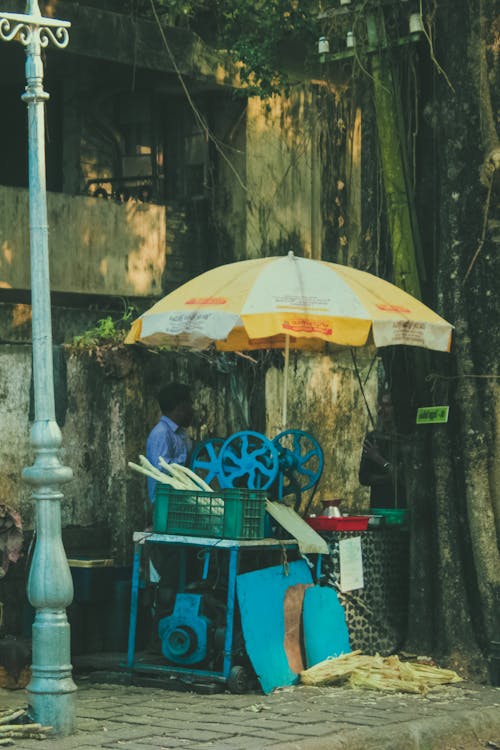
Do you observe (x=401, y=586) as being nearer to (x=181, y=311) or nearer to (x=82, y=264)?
(x=181, y=311)

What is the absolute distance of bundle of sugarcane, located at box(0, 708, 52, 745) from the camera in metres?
7.61

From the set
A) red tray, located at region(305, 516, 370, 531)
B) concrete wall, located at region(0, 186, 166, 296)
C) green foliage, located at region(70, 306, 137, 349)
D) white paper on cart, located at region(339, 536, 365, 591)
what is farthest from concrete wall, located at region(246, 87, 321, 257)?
white paper on cart, located at region(339, 536, 365, 591)

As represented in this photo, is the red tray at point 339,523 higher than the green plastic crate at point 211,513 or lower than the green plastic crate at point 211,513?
lower

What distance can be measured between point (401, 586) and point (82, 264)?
8.36m

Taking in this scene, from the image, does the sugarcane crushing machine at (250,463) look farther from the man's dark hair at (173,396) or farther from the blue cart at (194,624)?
the man's dark hair at (173,396)

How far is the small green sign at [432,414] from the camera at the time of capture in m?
10.5

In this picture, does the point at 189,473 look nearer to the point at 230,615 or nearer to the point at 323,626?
the point at 230,615

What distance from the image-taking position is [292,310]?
960 cm

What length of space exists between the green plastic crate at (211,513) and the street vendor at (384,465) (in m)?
2.01

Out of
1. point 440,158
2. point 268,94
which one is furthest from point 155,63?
point 440,158

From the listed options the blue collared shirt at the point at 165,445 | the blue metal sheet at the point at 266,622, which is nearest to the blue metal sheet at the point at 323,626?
the blue metal sheet at the point at 266,622

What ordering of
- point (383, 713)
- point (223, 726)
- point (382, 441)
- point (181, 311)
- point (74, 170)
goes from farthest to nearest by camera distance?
point (74, 170), point (382, 441), point (181, 311), point (383, 713), point (223, 726)

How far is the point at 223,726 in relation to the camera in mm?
8078

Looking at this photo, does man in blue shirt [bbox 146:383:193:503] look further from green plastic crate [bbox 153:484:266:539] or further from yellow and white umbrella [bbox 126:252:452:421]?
green plastic crate [bbox 153:484:266:539]
